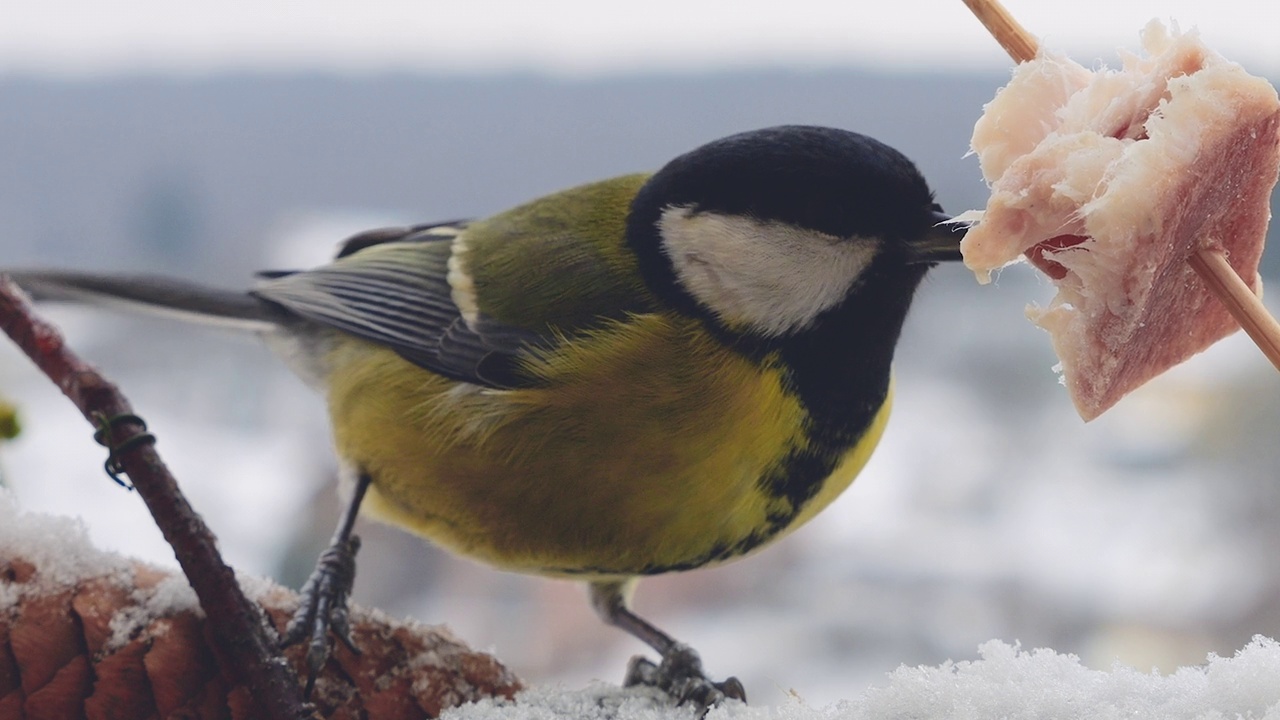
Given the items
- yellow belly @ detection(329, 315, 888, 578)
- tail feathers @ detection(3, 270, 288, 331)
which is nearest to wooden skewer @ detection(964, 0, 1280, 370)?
yellow belly @ detection(329, 315, 888, 578)

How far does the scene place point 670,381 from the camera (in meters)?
0.65

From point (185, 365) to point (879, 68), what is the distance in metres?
1.11

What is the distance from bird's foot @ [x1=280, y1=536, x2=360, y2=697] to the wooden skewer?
37 cm

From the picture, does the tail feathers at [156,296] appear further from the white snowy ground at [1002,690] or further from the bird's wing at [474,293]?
the white snowy ground at [1002,690]

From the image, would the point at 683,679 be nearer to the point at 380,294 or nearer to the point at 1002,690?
the point at 1002,690

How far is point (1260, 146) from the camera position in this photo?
15.3 inches

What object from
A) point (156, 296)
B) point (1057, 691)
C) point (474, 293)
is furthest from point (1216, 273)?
point (156, 296)

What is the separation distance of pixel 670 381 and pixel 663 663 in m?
0.17

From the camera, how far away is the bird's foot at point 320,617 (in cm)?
49

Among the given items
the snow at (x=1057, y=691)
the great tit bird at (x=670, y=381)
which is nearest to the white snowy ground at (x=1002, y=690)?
the snow at (x=1057, y=691)

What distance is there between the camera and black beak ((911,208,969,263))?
0.56 metres

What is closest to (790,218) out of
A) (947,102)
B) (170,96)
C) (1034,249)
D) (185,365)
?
(1034,249)

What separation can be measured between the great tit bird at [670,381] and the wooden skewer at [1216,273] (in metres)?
0.18

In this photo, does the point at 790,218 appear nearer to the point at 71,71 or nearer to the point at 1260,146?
the point at 1260,146
